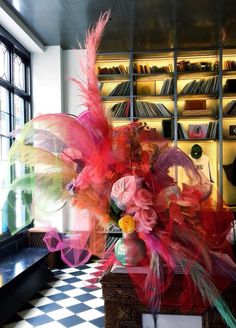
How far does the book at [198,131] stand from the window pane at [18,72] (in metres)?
2.71

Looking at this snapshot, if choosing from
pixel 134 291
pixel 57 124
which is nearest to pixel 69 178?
pixel 57 124

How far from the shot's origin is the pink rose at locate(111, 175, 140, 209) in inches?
41.6

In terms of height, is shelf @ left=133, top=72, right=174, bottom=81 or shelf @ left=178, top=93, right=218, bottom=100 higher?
shelf @ left=133, top=72, right=174, bottom=81

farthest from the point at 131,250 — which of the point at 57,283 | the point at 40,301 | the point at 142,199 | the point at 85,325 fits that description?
the point at 57,283

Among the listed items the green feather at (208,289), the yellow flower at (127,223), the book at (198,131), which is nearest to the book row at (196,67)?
the book at (198,131)

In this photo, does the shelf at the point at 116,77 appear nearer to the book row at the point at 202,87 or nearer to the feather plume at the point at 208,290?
the book row at the point at 202,87

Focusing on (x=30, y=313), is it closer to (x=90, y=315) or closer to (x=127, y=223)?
(x=90, y=315)

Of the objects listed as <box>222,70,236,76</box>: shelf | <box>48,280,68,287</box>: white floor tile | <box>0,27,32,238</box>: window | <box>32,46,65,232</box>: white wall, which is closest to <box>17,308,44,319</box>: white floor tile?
<box>48,280,68,287</box>: white floor tile

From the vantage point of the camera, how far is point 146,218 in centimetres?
106

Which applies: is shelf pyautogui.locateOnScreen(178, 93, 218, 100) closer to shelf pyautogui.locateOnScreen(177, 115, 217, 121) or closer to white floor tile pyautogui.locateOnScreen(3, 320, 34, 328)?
shelf pyautogui.locateOnScreen(177, 115, 217, 121)

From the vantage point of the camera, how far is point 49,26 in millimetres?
4660

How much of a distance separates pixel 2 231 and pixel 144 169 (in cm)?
361

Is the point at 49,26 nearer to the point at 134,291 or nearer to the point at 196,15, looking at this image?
the point at 196,15

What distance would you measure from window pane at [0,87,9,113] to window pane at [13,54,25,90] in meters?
0.37
